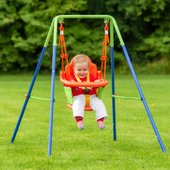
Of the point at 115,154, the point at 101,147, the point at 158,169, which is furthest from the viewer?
the point at 101,147

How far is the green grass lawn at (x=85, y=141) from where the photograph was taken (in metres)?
6.32

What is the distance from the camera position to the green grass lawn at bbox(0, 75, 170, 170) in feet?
20.7

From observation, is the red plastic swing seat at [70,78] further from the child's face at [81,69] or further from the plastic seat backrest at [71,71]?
the child's face at [81,69]

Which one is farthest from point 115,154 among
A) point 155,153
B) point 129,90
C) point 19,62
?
point 19,62

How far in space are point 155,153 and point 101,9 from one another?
18691mm

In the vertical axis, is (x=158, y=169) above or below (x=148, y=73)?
above

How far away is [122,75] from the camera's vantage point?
22594mm

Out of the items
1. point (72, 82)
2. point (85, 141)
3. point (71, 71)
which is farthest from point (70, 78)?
point (85, 141)

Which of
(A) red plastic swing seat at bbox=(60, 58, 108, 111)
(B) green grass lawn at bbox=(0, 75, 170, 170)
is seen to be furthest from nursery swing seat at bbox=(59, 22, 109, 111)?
(B) green grass lawn at bbox=(0, 75, 170, 170)

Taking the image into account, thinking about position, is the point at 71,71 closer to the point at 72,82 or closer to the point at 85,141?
the point at 72,82

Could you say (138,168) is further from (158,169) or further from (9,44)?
(9,44)

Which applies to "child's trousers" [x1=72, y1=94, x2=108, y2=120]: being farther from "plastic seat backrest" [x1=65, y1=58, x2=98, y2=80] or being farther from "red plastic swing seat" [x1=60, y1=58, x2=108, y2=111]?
"plastic seat backrest" [x1=65, y1=58, x2=98, y2=80]

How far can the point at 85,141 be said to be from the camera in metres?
7.78

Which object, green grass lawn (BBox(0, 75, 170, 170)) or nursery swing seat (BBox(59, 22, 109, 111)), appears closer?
green grass lawn (BBox(0, 75, 170, 170))
